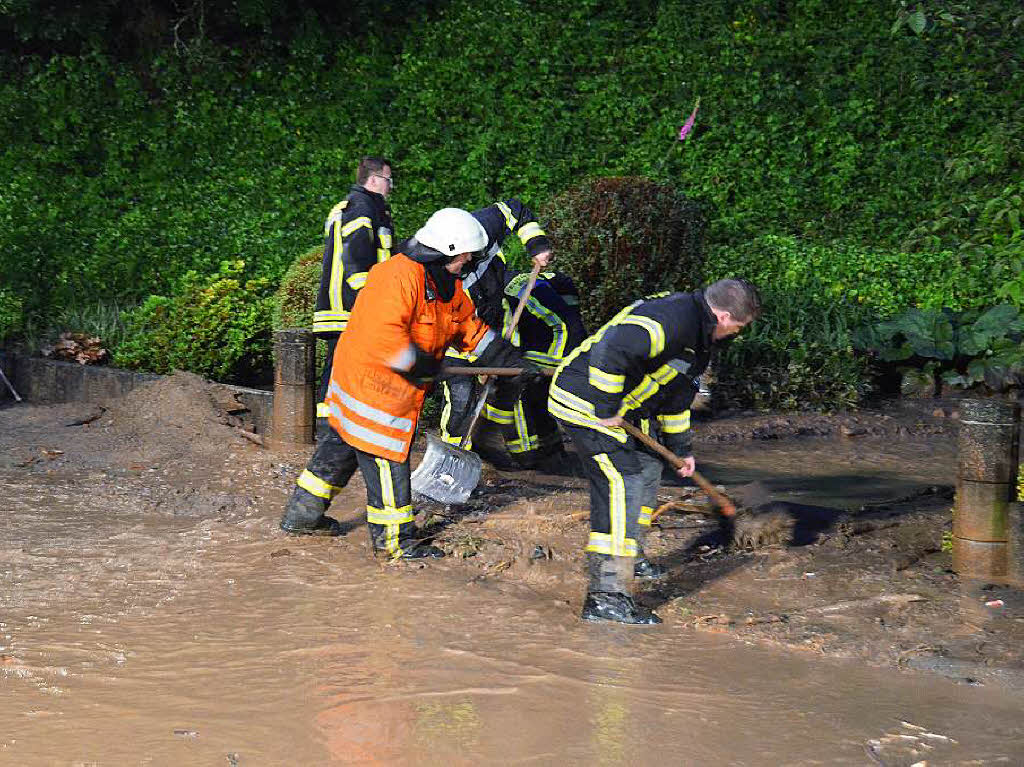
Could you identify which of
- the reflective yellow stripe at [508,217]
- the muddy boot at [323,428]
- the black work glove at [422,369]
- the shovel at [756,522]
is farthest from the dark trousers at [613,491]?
the reflective yellow stripe at [508,217]

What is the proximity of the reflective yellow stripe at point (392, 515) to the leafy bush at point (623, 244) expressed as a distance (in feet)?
14.8

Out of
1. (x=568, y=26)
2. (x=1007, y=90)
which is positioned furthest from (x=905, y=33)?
(x=568, y=26)

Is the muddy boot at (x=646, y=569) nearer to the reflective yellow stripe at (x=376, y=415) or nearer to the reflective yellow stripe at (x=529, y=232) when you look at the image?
the reflective yellow stripe at (x=376, y=415)

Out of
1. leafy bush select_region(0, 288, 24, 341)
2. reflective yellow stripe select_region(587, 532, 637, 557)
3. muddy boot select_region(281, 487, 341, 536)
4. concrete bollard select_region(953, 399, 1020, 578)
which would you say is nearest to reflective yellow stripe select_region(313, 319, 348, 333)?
muddy boot select_region(281, 487, 341, 536)

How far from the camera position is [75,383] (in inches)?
410

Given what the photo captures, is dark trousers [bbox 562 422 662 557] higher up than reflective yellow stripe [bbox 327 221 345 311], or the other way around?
reflective yellow stripe [bbox 327 221 345 311]

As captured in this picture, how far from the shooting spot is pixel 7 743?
4.27 m

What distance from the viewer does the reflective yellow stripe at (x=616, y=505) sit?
5801 mm

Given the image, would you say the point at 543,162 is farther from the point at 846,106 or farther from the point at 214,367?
the point at 214,367

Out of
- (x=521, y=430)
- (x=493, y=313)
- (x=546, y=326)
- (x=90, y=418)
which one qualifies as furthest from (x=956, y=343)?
(x=90, y=418)

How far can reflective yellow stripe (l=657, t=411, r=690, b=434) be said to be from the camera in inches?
250

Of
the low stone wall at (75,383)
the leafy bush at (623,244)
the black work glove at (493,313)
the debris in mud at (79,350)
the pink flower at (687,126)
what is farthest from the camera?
the pink flower at (687,126)

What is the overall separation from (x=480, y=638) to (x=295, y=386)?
3.96 meters

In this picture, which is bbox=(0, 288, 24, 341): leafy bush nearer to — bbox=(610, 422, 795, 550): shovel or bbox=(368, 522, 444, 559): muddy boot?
bbox=(368, 522, 444, 559): muddy boot
